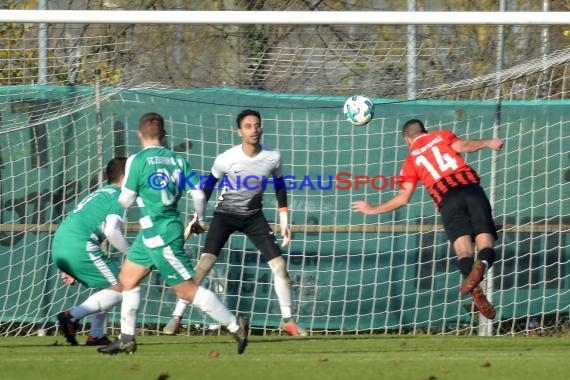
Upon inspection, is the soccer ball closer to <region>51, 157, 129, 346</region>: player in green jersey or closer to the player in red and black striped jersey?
the player in red and black striped jersey

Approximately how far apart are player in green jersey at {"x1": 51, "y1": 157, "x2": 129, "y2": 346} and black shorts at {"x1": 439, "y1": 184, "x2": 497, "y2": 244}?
261cm

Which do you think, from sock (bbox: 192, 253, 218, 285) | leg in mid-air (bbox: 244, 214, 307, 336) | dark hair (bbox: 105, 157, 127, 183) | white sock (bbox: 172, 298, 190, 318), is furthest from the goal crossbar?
white sock (bbox: 172, 298, 190, 318)

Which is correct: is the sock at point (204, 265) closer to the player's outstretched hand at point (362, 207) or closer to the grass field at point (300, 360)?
the grass field at point (300, 360)

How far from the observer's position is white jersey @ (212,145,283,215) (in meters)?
10.3

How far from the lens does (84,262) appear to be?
939 cm

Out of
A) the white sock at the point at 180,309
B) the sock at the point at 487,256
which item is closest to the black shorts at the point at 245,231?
the white sock at the point at 180,309

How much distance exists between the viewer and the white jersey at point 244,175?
404 inches

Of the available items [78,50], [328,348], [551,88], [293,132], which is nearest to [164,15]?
[78,50]

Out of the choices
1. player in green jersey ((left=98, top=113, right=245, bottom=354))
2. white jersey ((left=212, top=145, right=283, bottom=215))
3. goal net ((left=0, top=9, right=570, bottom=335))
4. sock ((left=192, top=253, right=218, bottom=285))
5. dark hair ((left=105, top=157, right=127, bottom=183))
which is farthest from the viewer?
goal net ((left=0, top=9, right=570, bottom=335))

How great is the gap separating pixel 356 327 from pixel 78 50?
3.75 metres

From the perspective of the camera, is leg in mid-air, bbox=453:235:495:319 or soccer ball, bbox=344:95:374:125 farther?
soccer ball, bbox=344:95:374:125

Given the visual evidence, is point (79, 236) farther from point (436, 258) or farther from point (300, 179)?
point (436, 258)

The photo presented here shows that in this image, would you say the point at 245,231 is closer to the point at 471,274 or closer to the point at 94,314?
the point at 94,314

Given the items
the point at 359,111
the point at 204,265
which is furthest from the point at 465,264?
the point at 204,265
